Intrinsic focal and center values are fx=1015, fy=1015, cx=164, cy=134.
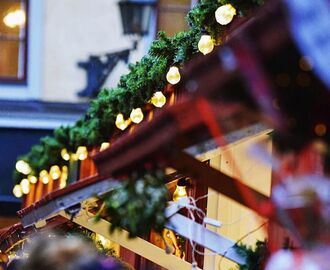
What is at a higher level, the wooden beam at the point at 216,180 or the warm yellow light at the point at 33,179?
the warm yellow light at the point at 33,179

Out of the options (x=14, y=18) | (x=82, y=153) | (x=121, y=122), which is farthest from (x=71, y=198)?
(x=14, y=18)

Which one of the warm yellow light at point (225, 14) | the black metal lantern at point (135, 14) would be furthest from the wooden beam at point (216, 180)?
the black metal lantern at point (135, 14)

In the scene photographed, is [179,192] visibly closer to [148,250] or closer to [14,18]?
[148,250]

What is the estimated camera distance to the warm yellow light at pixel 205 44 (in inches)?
290

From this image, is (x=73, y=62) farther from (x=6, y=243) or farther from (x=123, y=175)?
(x=123, y=175)

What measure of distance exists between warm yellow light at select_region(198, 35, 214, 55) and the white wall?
935cm

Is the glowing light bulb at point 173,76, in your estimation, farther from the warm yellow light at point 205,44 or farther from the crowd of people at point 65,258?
the crowd of people at point 65,258

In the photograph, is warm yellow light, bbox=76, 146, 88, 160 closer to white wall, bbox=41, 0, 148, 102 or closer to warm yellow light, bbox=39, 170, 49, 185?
warm yellow light, bbox=39, 170, 49, 185

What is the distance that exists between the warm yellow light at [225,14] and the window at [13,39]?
32.9 feet

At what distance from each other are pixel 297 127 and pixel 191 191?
6137mm

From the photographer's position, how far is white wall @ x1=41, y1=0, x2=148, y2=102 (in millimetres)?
16766

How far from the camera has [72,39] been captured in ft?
55.3

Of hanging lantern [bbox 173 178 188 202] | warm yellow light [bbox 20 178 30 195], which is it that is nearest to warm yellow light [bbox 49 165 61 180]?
warm yellow light [bbox 20 178 30 195]

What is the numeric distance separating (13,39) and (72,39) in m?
0.97
